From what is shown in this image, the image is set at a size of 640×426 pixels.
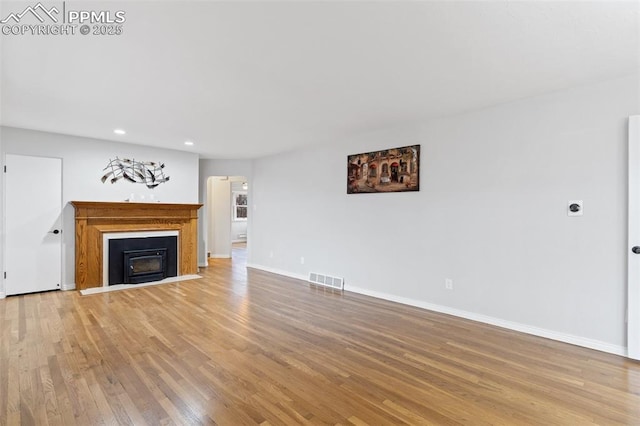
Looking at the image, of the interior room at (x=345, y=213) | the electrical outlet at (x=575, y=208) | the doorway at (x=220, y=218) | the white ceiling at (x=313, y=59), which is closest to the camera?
the white ceiling at (x=313, y=59)

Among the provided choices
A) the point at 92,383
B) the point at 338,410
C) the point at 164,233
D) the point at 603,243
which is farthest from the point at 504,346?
the point at 164,233

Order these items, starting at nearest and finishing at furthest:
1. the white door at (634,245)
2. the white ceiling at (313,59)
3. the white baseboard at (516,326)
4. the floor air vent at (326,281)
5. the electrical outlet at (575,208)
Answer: the white ceiling at (313,59), the white door at (634,245), the white baseboard at (516,326), the electrical outlet at (575,208), the floor air vent at (326,281)

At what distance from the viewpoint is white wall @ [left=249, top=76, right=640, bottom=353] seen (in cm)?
298

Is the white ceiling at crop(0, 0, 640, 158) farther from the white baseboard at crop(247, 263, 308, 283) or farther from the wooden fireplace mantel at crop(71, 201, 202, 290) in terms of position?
the white baseboard at crop(247, 263, 308, 283)

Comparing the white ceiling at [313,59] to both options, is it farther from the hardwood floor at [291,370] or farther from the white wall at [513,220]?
the hardwood floor at [291,370]

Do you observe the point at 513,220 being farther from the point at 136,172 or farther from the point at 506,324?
the point at 136,172

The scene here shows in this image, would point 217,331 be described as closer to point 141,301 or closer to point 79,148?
point 141,301

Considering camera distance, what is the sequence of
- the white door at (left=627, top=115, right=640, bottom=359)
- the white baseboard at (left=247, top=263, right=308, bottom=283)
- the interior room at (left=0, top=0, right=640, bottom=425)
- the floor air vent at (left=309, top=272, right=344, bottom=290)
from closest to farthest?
1. the interior room at (left=0, top=0, right=640, bottom=425)
2. the white door at (left=627, top=115, right=640, bottom=359)
3. the floor air vent at (left=309, top=272, right=344, bottom=290)
4. the white baseboard at (left=247, top=263, right=308, bottom=283)

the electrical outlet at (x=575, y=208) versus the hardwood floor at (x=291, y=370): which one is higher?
the electrical outlet at (x=575, y=208)

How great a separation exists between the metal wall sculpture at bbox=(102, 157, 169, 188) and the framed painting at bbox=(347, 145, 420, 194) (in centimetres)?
376

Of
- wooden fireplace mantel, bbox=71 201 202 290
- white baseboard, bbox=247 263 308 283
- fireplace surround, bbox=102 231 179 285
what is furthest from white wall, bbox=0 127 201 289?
white baseboard, bbox=247 263 308 283

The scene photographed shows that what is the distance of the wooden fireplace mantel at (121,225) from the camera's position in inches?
203

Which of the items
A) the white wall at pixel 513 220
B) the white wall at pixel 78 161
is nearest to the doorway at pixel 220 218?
the white wall at pixel 78 161

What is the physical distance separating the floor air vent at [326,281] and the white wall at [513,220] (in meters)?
0.21
